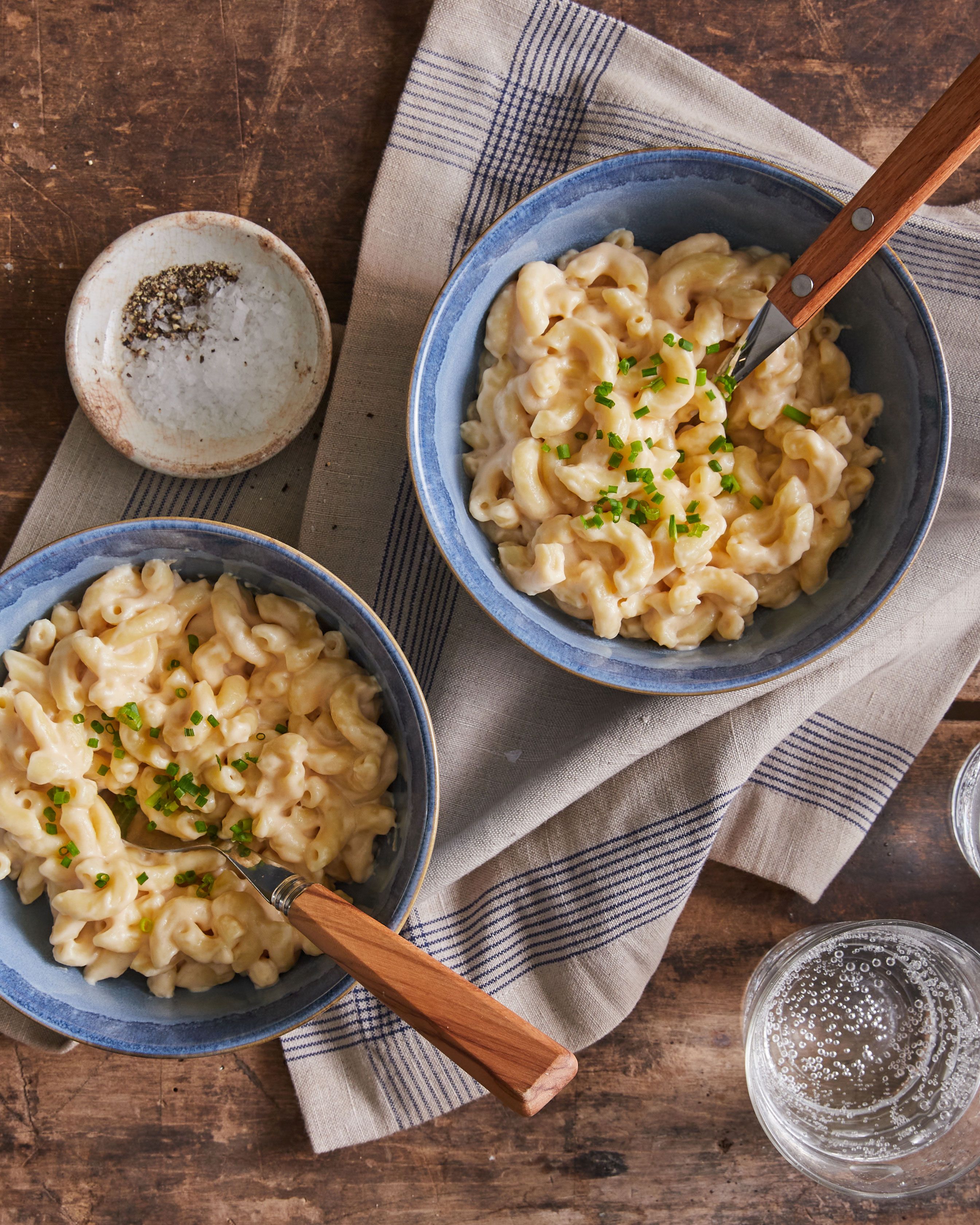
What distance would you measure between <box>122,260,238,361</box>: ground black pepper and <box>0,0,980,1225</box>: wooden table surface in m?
0.20

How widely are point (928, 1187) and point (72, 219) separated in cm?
323

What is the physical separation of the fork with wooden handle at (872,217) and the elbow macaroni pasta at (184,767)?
113 cm

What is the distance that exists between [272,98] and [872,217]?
1506mm

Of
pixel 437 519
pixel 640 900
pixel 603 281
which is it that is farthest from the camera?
pixel 640 900

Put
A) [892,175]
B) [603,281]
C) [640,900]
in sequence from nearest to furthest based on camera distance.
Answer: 1. [892,175]
2. [603,281]
3. [640,900]

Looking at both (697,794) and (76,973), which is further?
(697,794)

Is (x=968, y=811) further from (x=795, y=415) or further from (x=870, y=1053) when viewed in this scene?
(x=795, y=415)

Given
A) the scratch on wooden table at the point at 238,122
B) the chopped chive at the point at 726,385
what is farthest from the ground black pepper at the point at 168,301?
the chopped chive at the point at 726,385

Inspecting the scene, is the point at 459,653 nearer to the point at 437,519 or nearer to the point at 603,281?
the point at 437,519

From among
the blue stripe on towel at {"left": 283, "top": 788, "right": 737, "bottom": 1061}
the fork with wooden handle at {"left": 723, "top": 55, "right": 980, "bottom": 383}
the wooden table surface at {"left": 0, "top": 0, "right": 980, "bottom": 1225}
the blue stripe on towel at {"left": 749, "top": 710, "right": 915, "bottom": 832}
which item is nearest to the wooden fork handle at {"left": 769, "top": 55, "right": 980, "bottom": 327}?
the fork with wooden handle at {"left": 723, "top": 55, "right": 980, "bottom": 383}

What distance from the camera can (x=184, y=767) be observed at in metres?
2.04

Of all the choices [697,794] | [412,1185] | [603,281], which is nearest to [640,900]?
[697,794]

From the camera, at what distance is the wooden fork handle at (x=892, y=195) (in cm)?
163

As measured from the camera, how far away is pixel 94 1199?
7.90 ft
